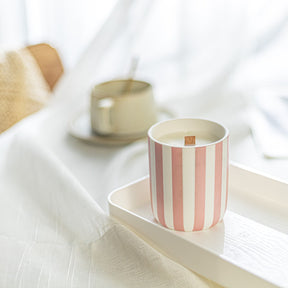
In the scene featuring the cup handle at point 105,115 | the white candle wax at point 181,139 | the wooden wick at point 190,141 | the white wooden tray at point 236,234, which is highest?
the wooden wick at point 190,141

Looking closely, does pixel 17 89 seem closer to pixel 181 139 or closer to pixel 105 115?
pixel 105 115

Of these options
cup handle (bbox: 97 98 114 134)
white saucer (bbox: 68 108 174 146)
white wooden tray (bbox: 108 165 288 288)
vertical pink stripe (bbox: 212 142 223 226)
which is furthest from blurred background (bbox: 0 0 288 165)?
vertical pink stripe (bbox: 212 142 223 226)

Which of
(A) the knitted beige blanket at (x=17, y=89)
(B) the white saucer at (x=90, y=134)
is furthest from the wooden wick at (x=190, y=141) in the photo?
(A) the knitted beige blanket at (x=17, y=89)

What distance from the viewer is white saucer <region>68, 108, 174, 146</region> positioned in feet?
3.05

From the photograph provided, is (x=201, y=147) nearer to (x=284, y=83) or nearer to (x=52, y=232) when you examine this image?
(x=52, y=232)

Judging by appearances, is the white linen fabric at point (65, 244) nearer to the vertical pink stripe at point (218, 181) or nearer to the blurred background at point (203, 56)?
the vertical pink stripe at point (218, 181)

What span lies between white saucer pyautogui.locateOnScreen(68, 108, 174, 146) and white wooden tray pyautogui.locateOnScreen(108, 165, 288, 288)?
9.1 inches

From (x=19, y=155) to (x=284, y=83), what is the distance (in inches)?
25.9

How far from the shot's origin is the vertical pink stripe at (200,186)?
56 centimetres

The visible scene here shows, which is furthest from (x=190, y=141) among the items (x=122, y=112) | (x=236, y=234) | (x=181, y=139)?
(x=122, y=112)

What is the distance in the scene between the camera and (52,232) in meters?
0.67

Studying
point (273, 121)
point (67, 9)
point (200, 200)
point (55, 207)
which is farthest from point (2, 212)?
Answer: point (67, 9)

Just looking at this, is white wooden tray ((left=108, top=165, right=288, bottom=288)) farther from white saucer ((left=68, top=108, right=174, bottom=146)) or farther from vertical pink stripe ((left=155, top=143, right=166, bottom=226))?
white saucer ((left=68, top=108, right=174, bottom=146))

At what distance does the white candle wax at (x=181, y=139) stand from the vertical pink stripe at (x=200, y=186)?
0.13ft
